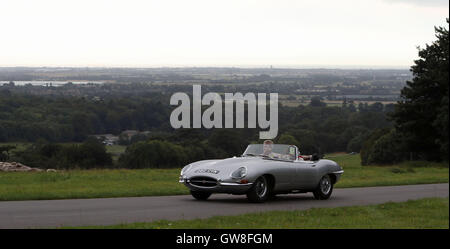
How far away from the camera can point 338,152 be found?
112 metres

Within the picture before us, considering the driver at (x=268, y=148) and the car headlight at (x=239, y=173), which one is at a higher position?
the driver at (x=268, y=148)

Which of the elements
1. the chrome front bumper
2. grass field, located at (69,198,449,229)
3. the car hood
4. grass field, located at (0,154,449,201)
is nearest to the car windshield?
the car hood

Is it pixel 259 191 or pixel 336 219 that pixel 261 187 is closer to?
pixel 259 191

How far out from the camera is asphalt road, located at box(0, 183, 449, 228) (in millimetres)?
11579

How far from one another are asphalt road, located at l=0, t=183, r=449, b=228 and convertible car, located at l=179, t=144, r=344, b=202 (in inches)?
11.2

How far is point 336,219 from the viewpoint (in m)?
12.3

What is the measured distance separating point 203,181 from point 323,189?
131 inches

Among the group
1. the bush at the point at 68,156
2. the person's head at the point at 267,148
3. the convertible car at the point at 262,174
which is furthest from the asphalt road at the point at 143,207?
the bush at the point at 68,156

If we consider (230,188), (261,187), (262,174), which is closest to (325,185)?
(261,187)

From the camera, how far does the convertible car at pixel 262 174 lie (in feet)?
49.0

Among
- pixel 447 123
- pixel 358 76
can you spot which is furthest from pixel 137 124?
pixel 447 123

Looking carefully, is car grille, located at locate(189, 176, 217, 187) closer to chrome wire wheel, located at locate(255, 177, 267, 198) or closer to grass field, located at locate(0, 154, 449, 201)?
chrome wire wheel, located at locate(255, 177, 267, 198)

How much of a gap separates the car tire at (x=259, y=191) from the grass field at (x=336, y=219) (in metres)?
1.76

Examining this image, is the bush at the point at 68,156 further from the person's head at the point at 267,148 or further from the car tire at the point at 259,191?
the car tire at the point at 259,191
